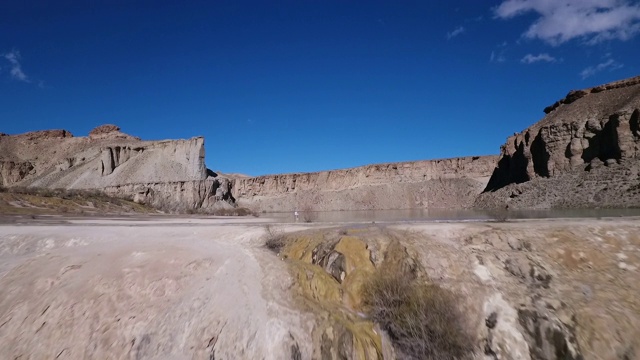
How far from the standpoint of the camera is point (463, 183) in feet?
278

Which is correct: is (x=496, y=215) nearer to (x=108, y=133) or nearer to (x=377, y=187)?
(x=377, y=187)

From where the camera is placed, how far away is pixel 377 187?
305 feet

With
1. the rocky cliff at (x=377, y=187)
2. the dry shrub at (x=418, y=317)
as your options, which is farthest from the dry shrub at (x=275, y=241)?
the rocky cliff at (x=377, y=187)

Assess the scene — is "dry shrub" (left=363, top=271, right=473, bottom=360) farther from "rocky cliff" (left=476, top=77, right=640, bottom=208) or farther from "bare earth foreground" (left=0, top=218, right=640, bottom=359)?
"rocky cliff" (left=476, top=77, right=640, bottom=208)

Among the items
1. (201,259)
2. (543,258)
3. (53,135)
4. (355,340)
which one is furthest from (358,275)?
(53,135)

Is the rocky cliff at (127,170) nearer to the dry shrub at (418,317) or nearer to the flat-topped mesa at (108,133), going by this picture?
the flat-topped mesa at (108,133)

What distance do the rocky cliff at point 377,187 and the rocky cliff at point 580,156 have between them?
1643 centimetres

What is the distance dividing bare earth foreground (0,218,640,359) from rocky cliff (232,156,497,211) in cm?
7054

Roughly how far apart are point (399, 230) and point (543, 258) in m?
3.87

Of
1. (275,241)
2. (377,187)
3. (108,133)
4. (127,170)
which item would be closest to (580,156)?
(377,187)

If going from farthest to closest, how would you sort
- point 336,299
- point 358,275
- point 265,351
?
point 358,275, point 336,299, point 265,351

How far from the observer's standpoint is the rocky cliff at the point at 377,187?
278ft

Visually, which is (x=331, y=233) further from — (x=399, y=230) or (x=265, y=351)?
(x=265, y=351)

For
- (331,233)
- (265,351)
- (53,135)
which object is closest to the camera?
(265,351)
